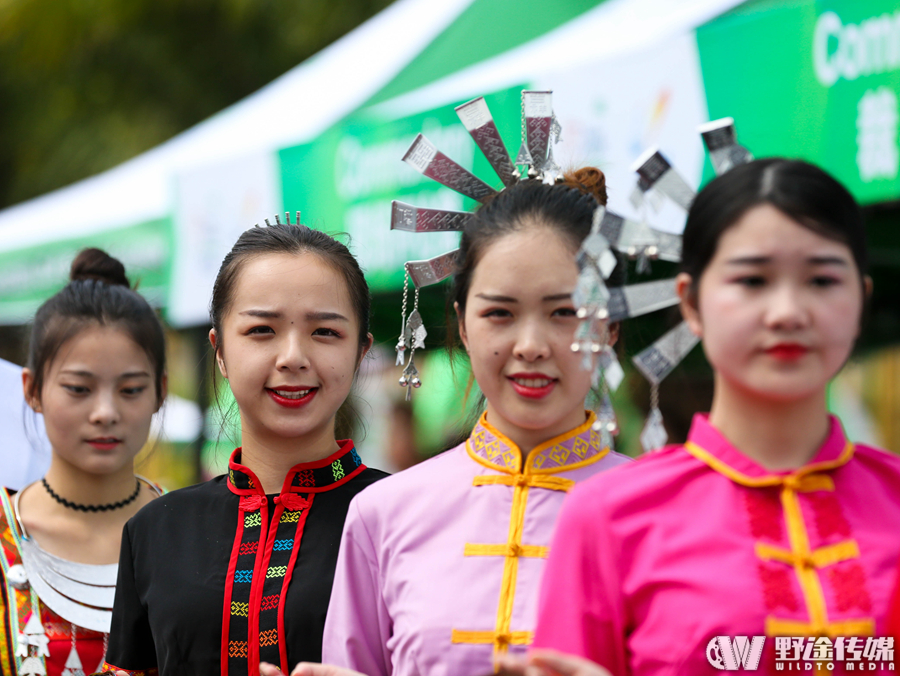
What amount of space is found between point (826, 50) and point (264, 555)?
249 cm

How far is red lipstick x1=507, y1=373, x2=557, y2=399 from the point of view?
1.77 metres

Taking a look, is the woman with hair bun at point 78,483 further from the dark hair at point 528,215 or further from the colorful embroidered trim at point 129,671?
the dark hair at point 528,215

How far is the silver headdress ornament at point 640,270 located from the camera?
5.08ft

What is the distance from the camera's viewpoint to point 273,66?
1269cm

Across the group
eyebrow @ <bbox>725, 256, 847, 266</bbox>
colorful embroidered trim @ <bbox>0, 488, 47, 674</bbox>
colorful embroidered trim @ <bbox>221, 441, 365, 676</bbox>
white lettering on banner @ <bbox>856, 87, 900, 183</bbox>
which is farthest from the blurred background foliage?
eyebrow @ <bbox>725, 256, 847, 266</bbox>

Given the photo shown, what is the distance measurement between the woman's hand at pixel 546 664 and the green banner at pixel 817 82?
97.8 inches

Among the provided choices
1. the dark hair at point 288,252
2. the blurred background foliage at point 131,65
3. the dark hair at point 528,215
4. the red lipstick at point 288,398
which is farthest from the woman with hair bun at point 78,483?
the blurred background foliage at point 131,65

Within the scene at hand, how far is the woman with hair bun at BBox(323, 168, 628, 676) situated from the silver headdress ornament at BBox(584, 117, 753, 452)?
0.16 m

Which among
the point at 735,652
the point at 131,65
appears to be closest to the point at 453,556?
the point at 735,652

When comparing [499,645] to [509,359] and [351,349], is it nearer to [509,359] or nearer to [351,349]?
[509,359]

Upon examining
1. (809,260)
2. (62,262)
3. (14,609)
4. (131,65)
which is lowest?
(14,609)

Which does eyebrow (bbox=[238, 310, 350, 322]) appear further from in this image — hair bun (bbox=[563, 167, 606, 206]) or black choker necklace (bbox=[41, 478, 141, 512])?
black choker necklace (bbox=[41, 478, 141, 512])

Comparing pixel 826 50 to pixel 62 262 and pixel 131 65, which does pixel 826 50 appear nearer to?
pixel 62 262

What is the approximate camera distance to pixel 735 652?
1.33 meters
